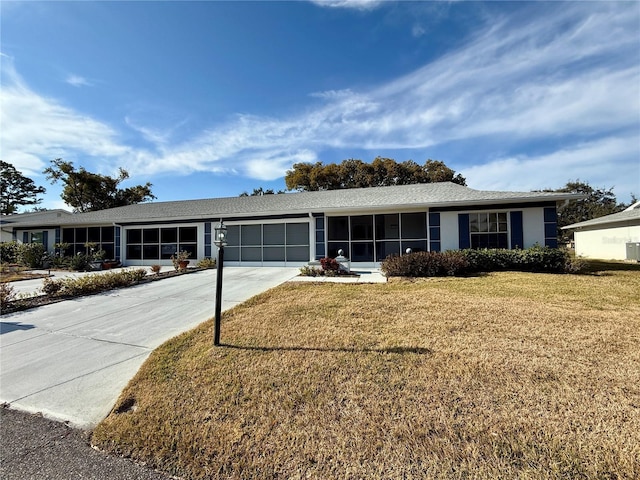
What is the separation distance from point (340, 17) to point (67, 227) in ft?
69.8

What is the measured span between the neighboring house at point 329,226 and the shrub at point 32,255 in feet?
6.35

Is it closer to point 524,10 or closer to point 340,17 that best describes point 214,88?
point 340,17

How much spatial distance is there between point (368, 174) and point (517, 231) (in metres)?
20.5

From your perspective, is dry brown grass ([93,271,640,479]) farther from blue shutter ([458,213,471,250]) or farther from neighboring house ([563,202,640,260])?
neighboring house ([563,202,640,260])

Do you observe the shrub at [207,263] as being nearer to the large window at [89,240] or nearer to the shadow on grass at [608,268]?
the large window at [89,240]

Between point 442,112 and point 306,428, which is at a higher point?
point 442,112

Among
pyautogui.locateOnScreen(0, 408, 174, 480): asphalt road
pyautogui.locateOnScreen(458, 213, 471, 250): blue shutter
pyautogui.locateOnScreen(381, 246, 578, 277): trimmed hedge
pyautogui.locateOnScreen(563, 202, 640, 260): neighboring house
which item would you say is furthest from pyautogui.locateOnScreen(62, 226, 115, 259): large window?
pyautogui.locateOnScreen(563, 202, 640, 260): neighboring house

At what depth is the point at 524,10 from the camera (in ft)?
23.5

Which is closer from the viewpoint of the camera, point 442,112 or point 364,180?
point 442,112

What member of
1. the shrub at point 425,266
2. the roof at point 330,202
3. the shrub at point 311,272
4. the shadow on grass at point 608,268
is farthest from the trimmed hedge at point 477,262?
the shrub at point 311,272

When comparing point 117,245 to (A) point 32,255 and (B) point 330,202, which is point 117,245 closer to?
(A) point 32,255

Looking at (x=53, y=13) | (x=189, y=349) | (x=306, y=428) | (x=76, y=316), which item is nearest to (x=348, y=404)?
(x=306, y=428)

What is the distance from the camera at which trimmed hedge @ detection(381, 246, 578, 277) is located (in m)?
10.0

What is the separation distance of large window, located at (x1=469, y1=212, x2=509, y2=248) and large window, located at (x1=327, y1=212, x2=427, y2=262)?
1.96m
